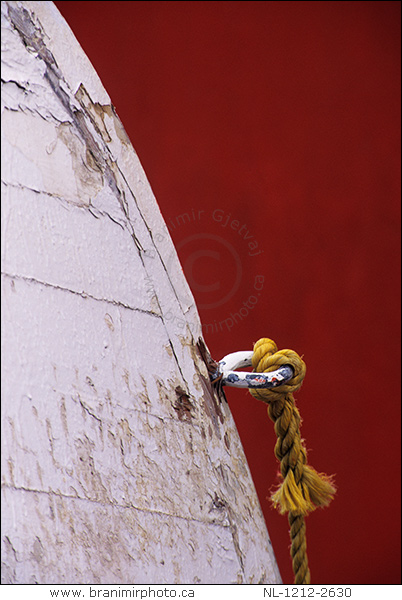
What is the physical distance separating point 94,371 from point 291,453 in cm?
16

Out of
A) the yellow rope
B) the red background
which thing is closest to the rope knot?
the yellow rope

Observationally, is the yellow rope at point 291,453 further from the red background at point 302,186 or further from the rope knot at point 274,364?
the red background at point 302,186

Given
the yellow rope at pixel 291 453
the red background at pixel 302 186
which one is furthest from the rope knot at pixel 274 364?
the red background at pixel 302 186

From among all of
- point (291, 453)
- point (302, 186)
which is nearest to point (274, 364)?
point (291, 453)

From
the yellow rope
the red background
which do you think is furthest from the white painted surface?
the red background

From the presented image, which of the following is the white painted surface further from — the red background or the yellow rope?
the red background

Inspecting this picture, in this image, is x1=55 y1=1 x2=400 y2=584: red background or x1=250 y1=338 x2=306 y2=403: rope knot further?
x1=55 y1=1 x2=400 y2=584: red background

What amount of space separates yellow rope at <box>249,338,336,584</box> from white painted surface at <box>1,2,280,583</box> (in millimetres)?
28

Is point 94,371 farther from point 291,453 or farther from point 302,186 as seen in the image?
point 302,186

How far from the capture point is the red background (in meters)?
1.02

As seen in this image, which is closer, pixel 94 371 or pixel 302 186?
pixel 94 371

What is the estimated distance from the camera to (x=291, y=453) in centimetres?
40

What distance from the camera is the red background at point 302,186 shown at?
102cm

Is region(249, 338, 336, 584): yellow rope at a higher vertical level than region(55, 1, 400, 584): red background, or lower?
lower
